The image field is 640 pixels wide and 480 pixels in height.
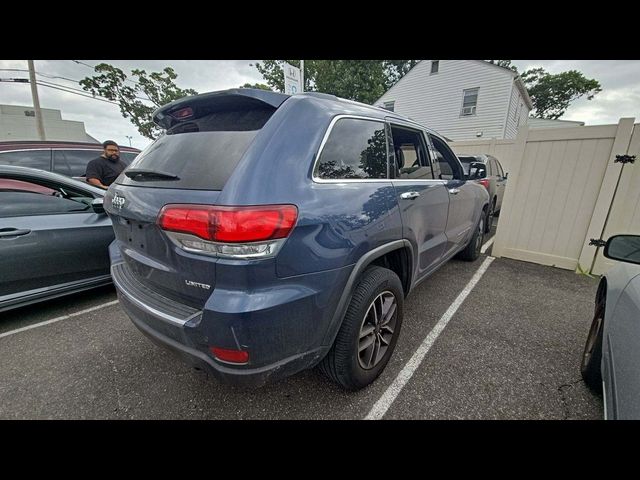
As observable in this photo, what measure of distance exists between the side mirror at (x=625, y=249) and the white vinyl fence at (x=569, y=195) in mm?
3219

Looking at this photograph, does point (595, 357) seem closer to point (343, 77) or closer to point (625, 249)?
point (625, 249)

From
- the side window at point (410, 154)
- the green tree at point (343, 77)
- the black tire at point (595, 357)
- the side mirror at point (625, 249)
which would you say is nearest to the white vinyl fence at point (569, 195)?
the side window at point (410, 154)

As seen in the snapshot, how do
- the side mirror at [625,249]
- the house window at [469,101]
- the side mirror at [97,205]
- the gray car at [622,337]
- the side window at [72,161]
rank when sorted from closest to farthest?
1. the gray car at [622,337]
2. the side mirror at [625,249]
3. the side mirror at [97,205]
4. the side window at [72,161]
5. the house window at [469,101]

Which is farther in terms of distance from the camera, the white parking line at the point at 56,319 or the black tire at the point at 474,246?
the black tire at the point at 474,246

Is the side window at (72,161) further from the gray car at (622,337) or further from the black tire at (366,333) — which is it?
the gray car at (622,337)

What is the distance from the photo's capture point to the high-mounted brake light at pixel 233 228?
1218 millimetres

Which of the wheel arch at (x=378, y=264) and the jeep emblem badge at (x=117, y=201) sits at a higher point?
the jeep emblem badge at (x=117, y=201)

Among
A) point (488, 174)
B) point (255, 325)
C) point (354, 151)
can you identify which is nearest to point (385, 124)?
point (354, 151)

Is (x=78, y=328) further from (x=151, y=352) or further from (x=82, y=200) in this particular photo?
(x=82, y=200)

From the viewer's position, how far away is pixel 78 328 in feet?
9.05

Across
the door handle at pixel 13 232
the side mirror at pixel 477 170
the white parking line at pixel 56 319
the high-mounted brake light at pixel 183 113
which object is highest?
the high-mounted brake light at pixel 183 113

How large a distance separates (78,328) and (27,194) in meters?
1.44

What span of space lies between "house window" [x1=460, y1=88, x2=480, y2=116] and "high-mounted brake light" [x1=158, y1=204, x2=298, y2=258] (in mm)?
15768
